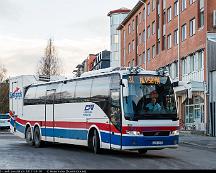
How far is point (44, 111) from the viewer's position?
22.9 m

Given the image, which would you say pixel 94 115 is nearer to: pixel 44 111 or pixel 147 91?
pixel 147 91

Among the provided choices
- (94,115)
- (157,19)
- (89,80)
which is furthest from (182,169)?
(157,19)

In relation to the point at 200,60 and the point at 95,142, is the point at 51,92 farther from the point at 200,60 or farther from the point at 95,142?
the point at 200,60

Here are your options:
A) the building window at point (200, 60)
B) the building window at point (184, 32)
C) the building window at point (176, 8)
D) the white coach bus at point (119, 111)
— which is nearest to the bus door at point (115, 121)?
the white coach bus at point (119, 111)

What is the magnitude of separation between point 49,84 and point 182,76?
23.5m

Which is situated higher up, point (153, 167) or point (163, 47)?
point (163, 47)

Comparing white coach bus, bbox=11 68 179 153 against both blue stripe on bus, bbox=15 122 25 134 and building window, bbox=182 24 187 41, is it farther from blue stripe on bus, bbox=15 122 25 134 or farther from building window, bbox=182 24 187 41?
building window, bbox=182 24 187 41

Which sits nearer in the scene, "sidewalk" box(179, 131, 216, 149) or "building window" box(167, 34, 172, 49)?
"sidewalk" box(179, 131, 216, 149)

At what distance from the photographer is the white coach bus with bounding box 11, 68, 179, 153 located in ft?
54.5

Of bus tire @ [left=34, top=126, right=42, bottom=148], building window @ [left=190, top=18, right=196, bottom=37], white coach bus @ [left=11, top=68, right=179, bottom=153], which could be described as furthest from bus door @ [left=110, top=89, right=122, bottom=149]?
building window @ [left=190, top=18, right=196, bottom=37]

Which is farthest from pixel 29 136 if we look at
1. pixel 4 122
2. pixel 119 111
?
pixel 4 122

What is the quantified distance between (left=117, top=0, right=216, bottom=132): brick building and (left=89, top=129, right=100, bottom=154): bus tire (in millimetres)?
9312

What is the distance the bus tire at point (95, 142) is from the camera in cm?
1814

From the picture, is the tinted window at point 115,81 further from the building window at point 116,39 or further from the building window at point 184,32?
the building window at point 116,39
